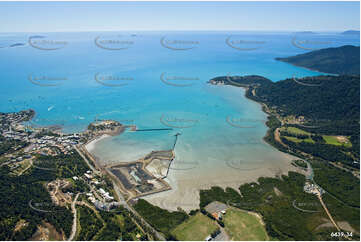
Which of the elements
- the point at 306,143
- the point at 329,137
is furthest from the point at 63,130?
the point at 329,137

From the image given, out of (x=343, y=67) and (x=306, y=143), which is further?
(x=343, y=67)

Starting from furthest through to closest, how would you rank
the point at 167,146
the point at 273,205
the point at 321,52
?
the point at 321,52
the point at 167,146
the point at 273,205

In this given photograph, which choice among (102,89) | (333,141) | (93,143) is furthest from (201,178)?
(102,89)

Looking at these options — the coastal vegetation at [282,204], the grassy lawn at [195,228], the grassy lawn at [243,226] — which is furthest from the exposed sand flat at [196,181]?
the grassy lawn at [243,226]

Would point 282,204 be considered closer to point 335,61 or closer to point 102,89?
point 102,89

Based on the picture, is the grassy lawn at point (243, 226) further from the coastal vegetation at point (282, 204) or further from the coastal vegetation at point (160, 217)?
the coastal vegetation at point (160, 217)

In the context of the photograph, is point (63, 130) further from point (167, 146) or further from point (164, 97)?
point (164, 97)

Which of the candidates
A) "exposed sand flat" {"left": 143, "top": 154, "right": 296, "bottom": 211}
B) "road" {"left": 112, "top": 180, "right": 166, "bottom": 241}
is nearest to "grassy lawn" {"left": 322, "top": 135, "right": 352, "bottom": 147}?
"exposed sand flat" {"left": 143, "top": 154, "right": 296, "bottom": 211}

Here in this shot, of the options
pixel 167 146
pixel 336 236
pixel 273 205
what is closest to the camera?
pixel 336 236
